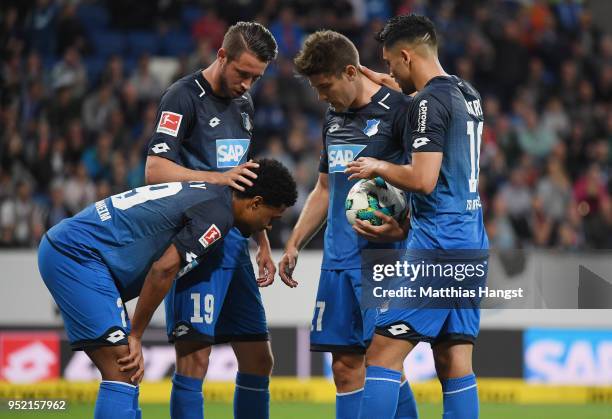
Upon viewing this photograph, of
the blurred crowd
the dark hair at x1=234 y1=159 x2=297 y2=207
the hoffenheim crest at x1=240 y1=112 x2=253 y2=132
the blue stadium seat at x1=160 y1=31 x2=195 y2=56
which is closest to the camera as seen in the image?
the dark hair at x1=234 y1=159 x2=297 y2=207

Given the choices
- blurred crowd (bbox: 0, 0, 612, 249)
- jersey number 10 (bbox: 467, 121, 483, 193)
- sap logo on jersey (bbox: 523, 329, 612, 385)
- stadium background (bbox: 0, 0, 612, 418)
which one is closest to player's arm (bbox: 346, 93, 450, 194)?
jersey number 10 (bbox: 467, 121, 483, 193)

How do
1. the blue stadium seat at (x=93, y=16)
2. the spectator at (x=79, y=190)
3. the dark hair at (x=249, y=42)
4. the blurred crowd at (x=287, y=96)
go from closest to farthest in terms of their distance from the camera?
1. the dark hair at (x=249, y=42)
2. the spectator at (x=79, y=190)
3. the blurred crowd at (x=287, y=96)
4. the blue stadium seat at (x=93, y=16)

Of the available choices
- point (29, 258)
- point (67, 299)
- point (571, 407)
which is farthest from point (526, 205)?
point (67, 299)

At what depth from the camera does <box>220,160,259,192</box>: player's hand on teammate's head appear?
16.8ft

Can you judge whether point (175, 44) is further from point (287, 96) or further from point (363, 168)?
point (363, 168)

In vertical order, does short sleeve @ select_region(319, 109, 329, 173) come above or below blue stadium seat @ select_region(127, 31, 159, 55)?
below

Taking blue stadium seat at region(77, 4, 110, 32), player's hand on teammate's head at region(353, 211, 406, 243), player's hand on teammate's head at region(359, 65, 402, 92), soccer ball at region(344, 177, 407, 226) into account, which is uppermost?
blue stadium seat at region(77, 4, 110, 32)

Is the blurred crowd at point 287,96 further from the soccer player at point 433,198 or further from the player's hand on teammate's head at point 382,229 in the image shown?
the soccer player at point 433,198

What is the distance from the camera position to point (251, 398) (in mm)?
5621

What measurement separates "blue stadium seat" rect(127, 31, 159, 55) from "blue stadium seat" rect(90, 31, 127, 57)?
109mm

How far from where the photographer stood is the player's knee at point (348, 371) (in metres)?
5.48

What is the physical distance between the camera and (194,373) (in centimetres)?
539

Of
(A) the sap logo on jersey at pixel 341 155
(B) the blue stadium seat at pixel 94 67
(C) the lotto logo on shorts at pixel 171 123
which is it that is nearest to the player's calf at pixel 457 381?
(A) the sap logo on jersey at pixel 341 155

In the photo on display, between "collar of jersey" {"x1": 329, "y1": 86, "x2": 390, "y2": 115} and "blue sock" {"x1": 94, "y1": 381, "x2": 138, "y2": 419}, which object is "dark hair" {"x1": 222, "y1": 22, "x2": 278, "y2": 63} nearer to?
"collar of jersey" {"x1": 329, "y1": 86, "x2": 390, "y2": 115}
